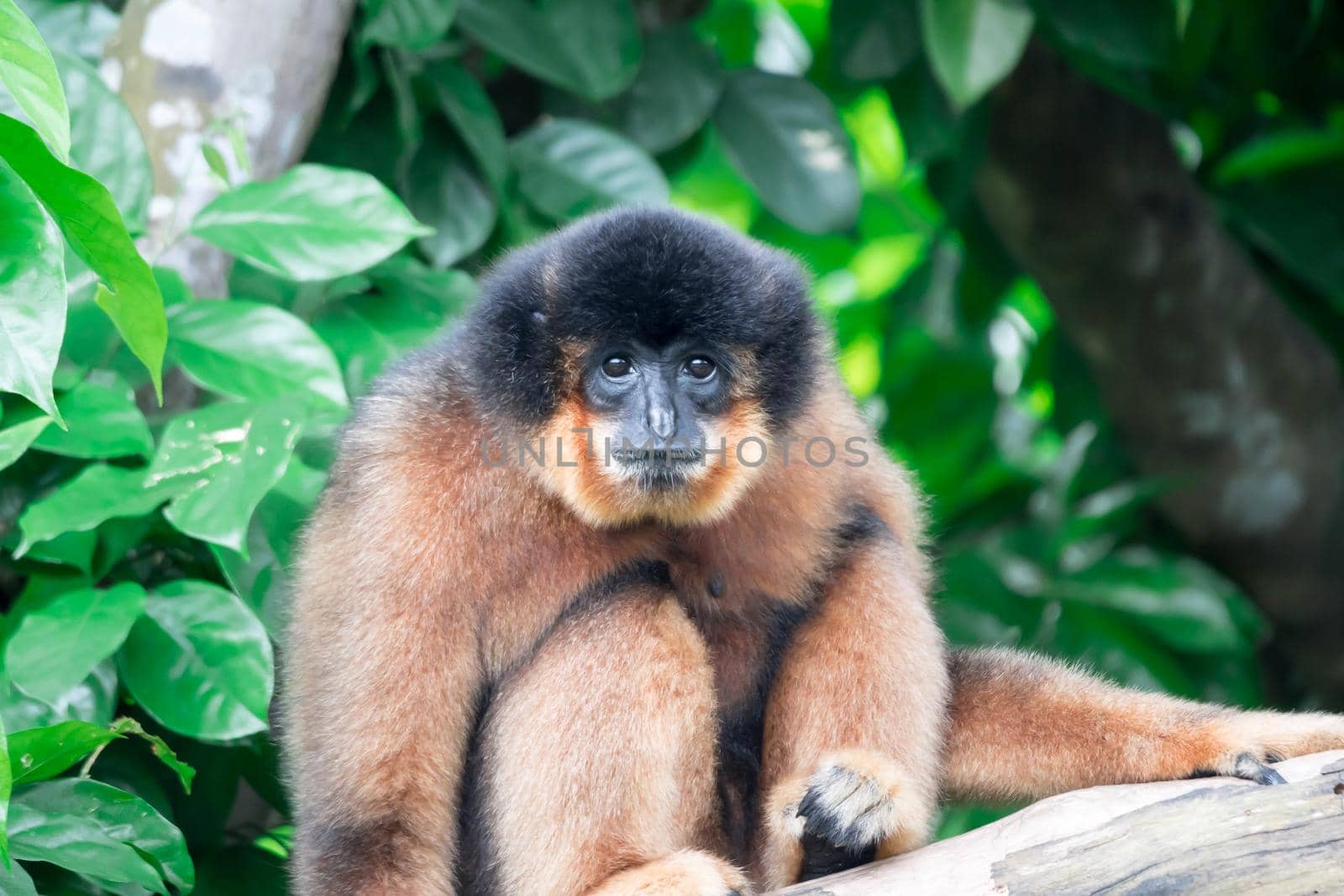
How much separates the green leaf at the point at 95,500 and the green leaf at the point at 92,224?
25.3 inches

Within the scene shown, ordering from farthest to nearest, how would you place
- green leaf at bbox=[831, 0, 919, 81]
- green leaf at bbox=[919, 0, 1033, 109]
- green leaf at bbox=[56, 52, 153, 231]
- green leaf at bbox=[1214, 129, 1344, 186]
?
green leaf at bbox=[1214, 129, 1344, 186], green leaf at bbox=[831, 0, 919, 81], green leaf at bbox=[919, 0, 1033, 109], green leaf at bbox=[56, 52, 153, 231]

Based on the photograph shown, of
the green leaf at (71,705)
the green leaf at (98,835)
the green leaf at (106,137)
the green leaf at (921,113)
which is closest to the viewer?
the green leaf at (98,835)

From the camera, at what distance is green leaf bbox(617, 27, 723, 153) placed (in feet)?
15.4

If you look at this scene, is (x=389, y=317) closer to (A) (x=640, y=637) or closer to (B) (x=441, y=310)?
(B) (x=441, y=310)

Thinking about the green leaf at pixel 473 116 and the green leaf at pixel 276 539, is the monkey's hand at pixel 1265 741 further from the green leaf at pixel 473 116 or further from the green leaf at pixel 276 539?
the green leaf at pixel 473 116

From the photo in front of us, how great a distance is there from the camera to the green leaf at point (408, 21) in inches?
151

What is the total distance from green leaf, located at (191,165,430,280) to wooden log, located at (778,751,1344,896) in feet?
6.16

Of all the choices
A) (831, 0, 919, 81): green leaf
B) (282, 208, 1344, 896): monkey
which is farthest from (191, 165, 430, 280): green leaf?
(831, 0, 919, 81): green leaf

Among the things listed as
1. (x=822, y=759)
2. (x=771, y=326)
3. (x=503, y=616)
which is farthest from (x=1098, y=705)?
(x=503, y=616)

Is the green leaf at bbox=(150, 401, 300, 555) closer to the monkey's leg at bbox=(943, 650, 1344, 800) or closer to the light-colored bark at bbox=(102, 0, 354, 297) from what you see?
the light-colored bark at bbox=(102, 0, 354, 297)

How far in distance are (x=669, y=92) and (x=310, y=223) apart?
Answer: 70.6 inches

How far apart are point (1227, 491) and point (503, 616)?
4.09 m

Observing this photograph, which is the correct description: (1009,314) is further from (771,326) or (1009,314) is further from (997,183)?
(771,326)

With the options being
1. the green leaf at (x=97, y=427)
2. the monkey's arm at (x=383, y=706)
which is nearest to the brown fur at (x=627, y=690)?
the monkey's arm at (x=383, y=706)
